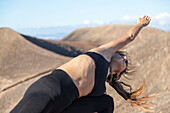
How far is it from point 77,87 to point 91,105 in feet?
1.26

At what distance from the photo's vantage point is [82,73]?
2016 mm

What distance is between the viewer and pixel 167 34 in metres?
5.33

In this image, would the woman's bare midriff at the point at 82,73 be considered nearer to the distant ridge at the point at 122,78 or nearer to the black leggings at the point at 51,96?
the black leggings at the point at 51,96

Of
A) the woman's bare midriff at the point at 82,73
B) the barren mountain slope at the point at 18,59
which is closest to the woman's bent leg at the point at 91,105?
the woman's bare midriff at the point at 82,73

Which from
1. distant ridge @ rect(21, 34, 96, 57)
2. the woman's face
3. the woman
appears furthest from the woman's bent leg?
distant ridge @ rect(21, 34, 96, 57)

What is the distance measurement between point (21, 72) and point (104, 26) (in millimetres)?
18011

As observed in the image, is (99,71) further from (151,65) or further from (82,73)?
(151,65)

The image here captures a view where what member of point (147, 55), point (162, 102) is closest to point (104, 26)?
point (147, 55)

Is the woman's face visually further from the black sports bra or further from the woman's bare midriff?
the woman's bare midriff

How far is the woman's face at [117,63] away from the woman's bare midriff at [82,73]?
17.1 inches

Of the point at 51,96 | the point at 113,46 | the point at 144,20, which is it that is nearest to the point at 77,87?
the point at 51,96

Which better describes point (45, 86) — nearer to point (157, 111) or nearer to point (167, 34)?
point (157, 111)

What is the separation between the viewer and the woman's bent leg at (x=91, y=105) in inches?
85.2

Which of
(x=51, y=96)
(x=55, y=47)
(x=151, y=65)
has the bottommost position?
(x=55, y=47)
